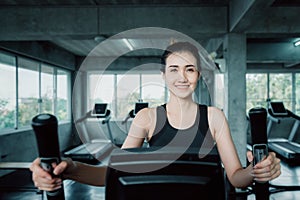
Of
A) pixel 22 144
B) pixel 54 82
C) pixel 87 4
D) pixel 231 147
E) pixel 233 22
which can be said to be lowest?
pixel 22 144

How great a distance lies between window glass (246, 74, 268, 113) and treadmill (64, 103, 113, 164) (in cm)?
366

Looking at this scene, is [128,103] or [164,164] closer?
[164,164]

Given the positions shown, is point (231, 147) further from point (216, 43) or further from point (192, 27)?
point (216, 43)

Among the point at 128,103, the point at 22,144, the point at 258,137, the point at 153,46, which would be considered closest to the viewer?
the point at 258,137

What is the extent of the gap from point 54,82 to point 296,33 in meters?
4.95

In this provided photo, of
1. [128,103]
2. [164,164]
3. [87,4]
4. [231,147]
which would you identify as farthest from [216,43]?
[164,164]

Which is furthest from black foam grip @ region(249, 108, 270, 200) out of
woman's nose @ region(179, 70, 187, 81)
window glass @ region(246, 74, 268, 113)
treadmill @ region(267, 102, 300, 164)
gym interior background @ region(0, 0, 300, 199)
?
window glass @ region(246, 74, 268, 113)

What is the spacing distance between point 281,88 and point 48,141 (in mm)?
8110

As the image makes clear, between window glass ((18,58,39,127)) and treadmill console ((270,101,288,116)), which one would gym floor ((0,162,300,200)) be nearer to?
window glass ((18,58,39,127))

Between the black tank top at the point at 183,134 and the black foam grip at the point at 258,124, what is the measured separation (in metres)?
0.23

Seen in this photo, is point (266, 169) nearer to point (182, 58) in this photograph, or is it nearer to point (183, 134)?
point (183, 134)

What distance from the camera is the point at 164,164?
54cm

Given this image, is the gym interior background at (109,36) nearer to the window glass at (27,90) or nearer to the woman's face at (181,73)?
the window glass at (27,90)

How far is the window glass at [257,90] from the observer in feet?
25.7
